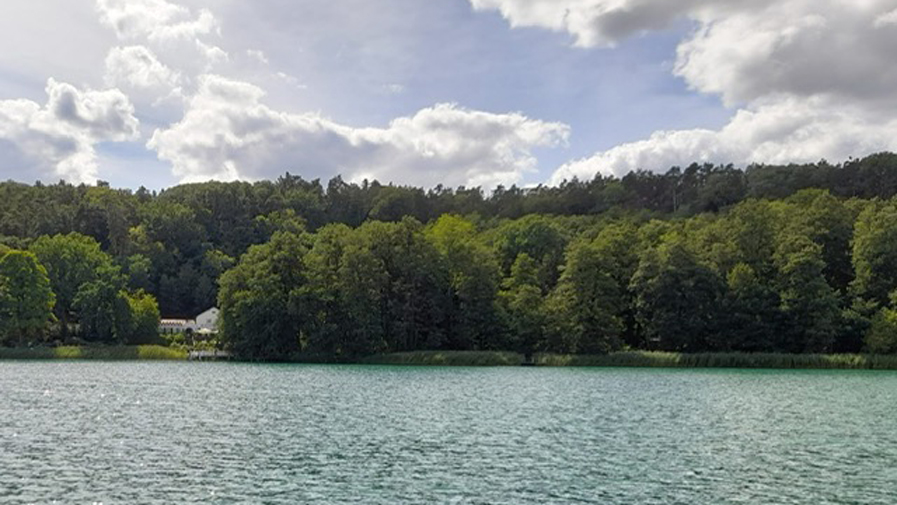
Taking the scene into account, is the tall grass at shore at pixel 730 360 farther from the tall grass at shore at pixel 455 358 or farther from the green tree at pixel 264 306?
the green tree at pixel 264 306

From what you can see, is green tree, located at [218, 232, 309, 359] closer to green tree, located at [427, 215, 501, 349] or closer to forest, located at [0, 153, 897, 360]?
forest, located at [0, 153, 897, 360]

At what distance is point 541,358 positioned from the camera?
81688 millimetres

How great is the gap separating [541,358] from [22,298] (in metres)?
62.0

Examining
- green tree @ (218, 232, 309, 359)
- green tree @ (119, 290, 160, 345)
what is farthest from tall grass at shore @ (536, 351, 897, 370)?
green tree @ (119, 290, 160, 345)

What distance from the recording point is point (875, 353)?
76500 mm

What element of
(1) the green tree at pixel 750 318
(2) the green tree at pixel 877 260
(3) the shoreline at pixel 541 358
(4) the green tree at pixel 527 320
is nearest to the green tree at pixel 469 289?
(4) the green tree at pixel 527 320

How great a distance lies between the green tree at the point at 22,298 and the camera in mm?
92344

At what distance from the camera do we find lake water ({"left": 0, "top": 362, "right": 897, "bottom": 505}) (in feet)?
66.7

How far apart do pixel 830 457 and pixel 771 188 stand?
145 metres

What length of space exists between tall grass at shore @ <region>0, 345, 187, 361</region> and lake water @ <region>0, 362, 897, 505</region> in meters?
38.5

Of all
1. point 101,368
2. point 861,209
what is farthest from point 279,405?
point 861,209

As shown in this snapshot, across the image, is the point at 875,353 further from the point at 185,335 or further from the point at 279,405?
the point at 185,335

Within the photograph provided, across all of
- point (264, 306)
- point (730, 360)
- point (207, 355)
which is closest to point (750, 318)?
point (730, 360)

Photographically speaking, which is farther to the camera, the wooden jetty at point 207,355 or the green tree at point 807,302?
the wooden jetty at point 207,355
